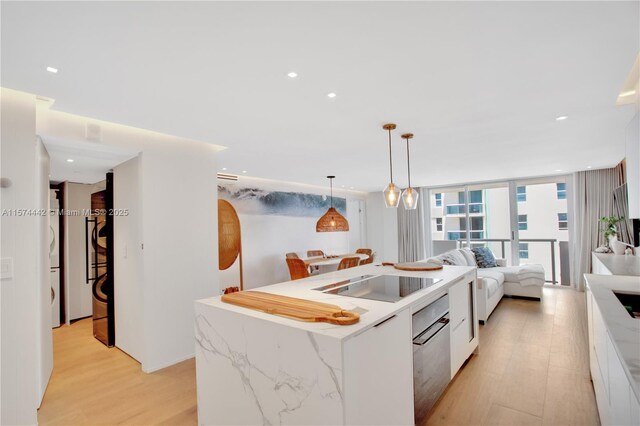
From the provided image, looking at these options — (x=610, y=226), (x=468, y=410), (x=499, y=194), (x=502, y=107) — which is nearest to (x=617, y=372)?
(x=468, y=410)

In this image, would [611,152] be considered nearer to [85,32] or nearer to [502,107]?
[502,107]

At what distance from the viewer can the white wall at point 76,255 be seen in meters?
4.78

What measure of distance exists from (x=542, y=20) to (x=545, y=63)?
0.52 metres

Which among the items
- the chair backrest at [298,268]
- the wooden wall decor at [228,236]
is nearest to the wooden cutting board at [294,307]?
the chair backrest at [298,268]

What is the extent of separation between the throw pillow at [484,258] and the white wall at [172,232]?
5045 mm

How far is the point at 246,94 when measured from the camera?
2295 mm

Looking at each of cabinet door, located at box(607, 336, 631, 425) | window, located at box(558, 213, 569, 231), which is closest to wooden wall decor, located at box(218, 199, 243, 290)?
cabinet door, located at box(607, 336, 631, 425)

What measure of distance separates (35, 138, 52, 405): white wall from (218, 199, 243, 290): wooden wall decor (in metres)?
2.51

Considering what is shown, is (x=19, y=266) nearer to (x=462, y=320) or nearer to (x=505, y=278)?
(x=462, y=320)

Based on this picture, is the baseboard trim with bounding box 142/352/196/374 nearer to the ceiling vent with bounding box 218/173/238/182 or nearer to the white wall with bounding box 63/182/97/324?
the white wall with bounding box 63/182/97/324

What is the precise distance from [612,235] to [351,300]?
18.4ft

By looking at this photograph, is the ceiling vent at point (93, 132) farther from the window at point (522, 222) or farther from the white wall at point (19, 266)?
the window at point (522, 222)

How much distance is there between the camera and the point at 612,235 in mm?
5164

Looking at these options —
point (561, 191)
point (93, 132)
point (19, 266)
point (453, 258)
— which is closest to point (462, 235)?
point (561, 191)
